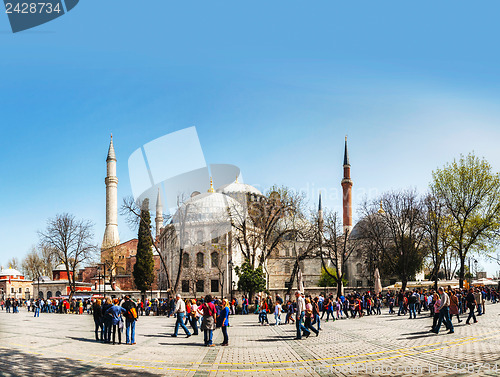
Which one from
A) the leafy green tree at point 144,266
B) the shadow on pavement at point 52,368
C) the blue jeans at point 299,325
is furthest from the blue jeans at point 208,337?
the leafy green tree at point 144,266

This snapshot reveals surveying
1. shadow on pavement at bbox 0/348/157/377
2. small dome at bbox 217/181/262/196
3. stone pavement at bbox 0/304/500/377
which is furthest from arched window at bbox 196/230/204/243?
shadow on pavement at bbox 0/348/157/377

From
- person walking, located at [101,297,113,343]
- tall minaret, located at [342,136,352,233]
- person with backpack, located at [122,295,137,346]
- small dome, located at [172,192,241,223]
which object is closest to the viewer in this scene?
person with backpack, located at [122,295,137,346]

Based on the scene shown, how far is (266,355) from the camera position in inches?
454

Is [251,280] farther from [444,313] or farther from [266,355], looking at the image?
[266,355]

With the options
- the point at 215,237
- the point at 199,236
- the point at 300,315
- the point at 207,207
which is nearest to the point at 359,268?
the point at 207,207

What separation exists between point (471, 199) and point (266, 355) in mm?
30949

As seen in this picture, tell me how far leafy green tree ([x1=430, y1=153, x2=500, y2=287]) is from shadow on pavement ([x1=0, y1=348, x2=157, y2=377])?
32.3 m

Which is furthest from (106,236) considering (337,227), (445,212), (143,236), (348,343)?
(348,343)

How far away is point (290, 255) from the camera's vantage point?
2694 inches

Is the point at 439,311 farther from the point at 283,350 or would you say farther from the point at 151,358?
the point at 151,358

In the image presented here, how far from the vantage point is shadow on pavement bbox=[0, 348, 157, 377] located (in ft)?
30.0

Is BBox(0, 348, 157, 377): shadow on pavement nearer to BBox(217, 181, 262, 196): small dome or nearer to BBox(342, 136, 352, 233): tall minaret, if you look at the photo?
BBox(217, 181, 262, 196): small dome

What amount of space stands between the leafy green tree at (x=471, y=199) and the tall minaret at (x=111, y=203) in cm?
4936

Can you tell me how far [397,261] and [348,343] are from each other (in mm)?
37189
